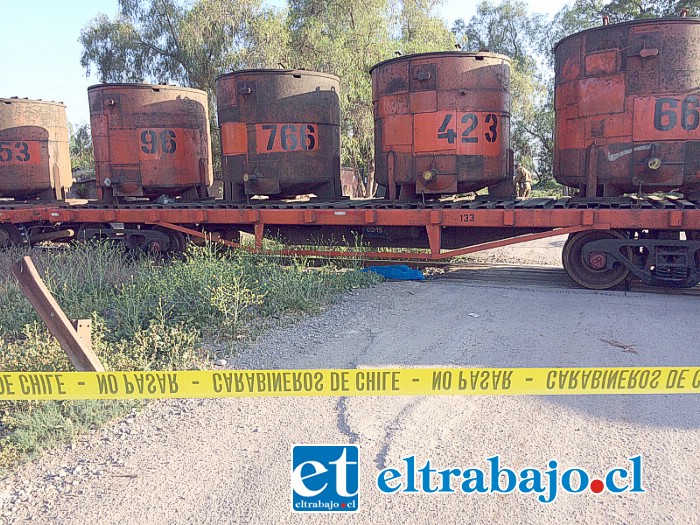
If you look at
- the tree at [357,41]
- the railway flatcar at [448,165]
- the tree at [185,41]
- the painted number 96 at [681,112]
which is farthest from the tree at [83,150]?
the painted number 96 at [681,112]

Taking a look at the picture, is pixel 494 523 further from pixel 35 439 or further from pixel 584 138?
pixel 584 138

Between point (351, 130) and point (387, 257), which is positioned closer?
point (387, 257)

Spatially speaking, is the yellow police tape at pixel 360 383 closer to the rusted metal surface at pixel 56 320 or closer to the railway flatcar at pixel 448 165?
the rusted metal surface at pixel 56 320

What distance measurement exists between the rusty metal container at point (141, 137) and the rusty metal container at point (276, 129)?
134 centimetres

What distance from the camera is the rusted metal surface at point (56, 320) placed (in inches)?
146

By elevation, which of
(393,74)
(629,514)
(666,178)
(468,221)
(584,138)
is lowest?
(629,514)

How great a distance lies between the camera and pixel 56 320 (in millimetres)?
3896

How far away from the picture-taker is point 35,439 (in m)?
3.84

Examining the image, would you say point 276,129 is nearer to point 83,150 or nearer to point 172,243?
point 172,243

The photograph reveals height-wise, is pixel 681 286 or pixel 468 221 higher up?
pixel 468 221

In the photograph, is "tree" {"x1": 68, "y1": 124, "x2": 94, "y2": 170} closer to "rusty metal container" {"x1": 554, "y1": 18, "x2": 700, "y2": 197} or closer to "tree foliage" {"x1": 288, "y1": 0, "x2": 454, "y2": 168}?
"tree foliage" {"x1": 288, "y1": 0, "x2": 454, "y2": 168}

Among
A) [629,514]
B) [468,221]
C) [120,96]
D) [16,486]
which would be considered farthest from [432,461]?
[120,96]

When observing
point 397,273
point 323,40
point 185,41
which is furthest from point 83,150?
point 397,273

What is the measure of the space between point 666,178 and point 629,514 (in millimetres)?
5995
